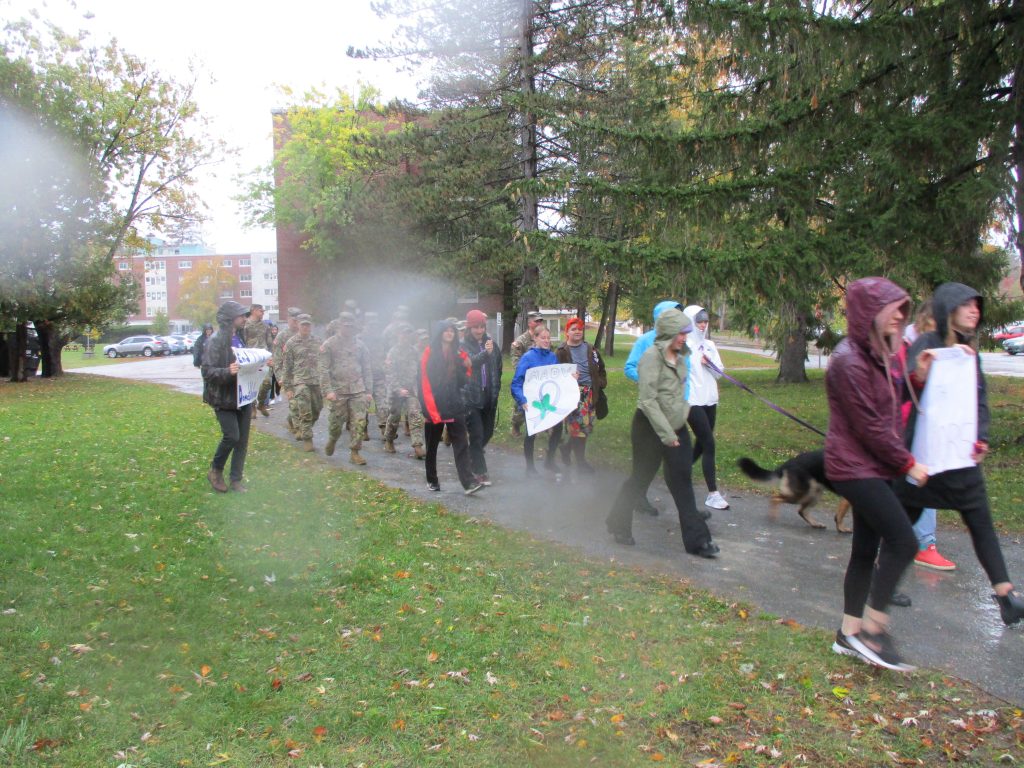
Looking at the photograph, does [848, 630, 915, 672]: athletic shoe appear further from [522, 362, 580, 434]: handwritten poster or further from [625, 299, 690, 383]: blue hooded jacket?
[522, 362, 580, 434]: handwritten poster

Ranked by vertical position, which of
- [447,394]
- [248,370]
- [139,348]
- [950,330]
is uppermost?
[950,330]

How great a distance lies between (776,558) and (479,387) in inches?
159

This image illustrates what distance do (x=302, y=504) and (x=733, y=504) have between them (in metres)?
4.48

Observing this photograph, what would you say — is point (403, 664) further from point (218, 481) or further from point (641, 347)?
point (218, 481)

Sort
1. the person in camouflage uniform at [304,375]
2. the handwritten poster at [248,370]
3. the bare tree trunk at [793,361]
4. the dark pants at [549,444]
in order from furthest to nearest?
the bare tree trunk at [793,361] < the person in camouflage uniform at [304,375] < the dark pants at [549,444] < the handwritten poster at [248,370]

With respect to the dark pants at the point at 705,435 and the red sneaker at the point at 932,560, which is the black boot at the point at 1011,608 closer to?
the red sneaker at the point at 932,560

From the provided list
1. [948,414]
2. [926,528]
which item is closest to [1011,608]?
[948,414]

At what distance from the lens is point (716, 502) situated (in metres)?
7.97

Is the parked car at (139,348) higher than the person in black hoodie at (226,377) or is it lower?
lower

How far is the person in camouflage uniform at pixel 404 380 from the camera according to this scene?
11445 millimetres

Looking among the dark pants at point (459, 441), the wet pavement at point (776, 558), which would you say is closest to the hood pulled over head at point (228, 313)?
the dark pants at point (459, 441)

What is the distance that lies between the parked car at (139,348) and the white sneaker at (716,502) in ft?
208

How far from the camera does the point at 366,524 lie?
734 cm

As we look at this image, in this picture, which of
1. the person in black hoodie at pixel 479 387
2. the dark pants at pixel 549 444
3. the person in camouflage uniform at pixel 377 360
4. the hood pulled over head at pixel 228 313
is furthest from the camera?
the person in camouflage uniform at pixel 377 360
